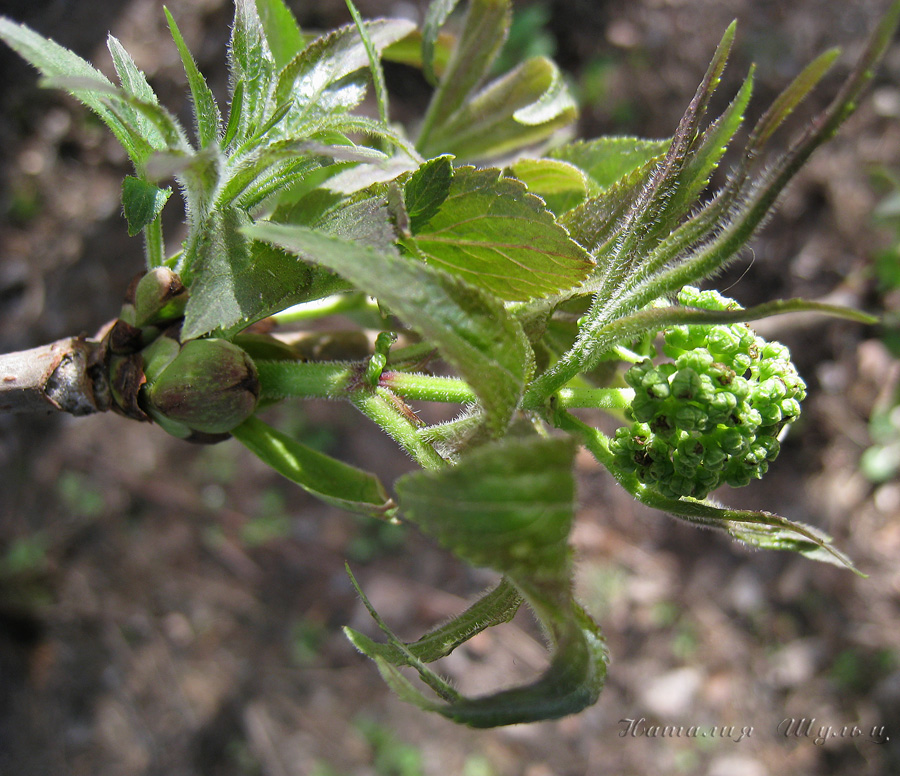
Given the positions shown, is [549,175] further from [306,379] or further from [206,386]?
[206,386]

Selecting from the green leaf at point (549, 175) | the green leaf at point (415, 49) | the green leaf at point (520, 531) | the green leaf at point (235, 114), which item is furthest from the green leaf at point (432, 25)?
the green leaf at point (520, 531)

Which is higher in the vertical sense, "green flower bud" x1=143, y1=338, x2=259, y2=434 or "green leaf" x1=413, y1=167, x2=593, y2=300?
"green leaf" x1=413, y1=167, x2=593, y2=300

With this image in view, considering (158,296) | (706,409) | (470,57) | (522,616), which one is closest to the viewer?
(706,409)

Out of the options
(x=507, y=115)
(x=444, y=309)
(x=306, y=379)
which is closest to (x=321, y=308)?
(x=306, y=379)

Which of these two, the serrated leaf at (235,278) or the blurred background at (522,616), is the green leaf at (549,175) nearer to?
the serrated leaf at (235,278)

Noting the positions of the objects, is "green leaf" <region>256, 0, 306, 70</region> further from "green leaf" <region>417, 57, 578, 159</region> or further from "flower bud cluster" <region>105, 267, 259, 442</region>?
"flower bud cluster" <region>105, 267, 259, 442</region>

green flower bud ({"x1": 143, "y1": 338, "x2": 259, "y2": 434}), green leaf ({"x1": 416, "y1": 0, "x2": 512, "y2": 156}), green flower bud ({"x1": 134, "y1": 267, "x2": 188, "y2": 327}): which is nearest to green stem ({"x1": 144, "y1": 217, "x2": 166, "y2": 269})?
green flower bud ({"x1": 134, "y1": 267, "x2": 188, "y2": 327})
